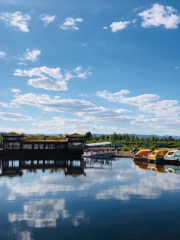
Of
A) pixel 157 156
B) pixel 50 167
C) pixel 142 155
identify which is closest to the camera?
pixel 50 167

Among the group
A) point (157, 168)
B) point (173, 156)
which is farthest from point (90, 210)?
point (173, 156)

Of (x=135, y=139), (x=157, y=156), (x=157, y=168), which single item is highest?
(x=135, y=139)

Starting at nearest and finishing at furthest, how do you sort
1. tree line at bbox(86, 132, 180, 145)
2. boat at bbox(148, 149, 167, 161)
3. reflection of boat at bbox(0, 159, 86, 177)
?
reflection of boat at bbox(0, 159, 86, 177)
boat at bbox(148, 149, 167, 161)
tree line at bbox(86, 132, 180, 145)

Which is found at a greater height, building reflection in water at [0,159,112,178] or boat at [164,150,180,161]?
boat at [164,150,180,161]

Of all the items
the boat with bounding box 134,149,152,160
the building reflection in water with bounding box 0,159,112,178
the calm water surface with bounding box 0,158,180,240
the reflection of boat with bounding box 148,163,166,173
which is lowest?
the building reflection in water with bounding box 0,159,112,178

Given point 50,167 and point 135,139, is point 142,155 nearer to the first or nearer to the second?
point 50,167

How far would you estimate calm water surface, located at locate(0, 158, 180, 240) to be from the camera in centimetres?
1261

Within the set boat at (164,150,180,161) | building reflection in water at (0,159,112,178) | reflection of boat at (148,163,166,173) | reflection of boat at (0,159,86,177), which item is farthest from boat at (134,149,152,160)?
reflection of boat at (0,159,86,177)

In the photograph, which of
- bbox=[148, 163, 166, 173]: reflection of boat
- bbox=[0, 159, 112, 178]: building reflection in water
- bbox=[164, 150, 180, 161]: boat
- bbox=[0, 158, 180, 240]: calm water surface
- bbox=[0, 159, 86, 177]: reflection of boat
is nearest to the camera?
bbox=[0, 158, 180, 240]: calm water surface

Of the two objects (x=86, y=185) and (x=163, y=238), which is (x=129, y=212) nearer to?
(x=163, y=238)

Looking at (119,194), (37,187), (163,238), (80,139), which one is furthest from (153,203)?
(80,139)

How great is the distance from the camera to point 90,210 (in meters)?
16.4

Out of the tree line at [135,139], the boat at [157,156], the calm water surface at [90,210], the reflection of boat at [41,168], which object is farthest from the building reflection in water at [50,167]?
the tree line at [135,139]

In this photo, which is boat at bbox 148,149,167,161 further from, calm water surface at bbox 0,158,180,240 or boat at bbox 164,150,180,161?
calm water surface at bbox 0,158,180,240
